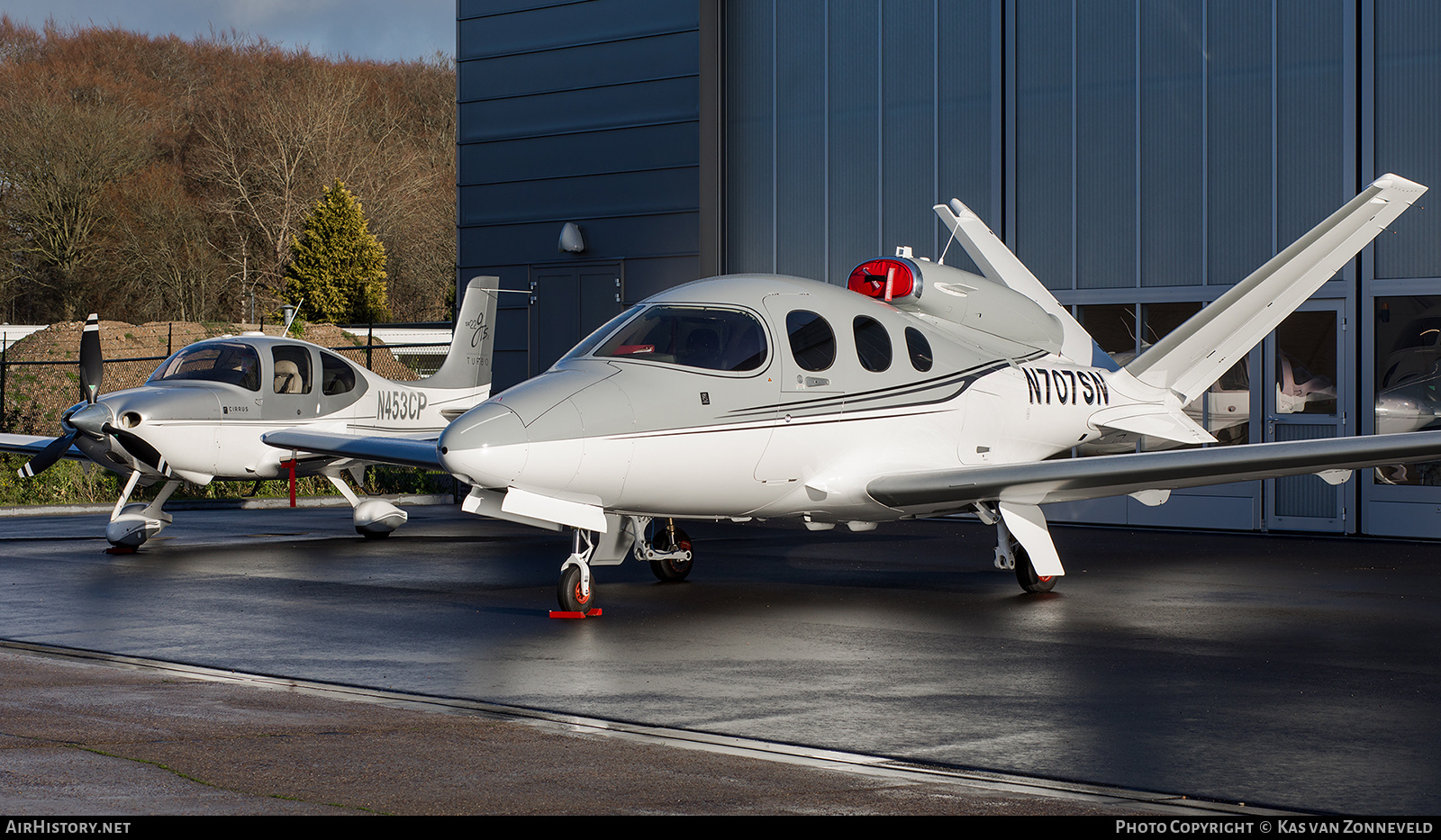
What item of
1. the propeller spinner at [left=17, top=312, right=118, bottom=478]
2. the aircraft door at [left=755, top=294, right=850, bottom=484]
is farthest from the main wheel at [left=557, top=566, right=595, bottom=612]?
the propeller spinner at [left=17, top=312, right=118, bottom=478]

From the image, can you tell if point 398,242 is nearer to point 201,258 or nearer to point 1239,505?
point 201,258

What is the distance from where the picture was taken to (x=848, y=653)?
8.62m

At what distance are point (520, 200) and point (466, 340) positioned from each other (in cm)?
513

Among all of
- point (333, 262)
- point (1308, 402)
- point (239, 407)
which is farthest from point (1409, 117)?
point (333, 262)

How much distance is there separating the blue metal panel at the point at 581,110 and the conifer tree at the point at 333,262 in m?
43.1

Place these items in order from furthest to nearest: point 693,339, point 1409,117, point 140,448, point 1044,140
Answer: point 1044,140
point 1409,117
point 140,448
point 693,339

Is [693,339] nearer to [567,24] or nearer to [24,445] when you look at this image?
[24,445]

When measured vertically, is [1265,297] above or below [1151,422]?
above

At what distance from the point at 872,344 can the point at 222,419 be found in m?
8.13

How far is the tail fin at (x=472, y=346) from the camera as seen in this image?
20.1 meters

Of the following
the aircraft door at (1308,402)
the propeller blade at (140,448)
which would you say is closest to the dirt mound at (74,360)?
the propeller blade at (140,448)

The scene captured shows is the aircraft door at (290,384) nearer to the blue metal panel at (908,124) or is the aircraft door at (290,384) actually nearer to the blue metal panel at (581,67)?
the blue metal panel at (581,67)

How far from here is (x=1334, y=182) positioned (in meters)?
17.2
